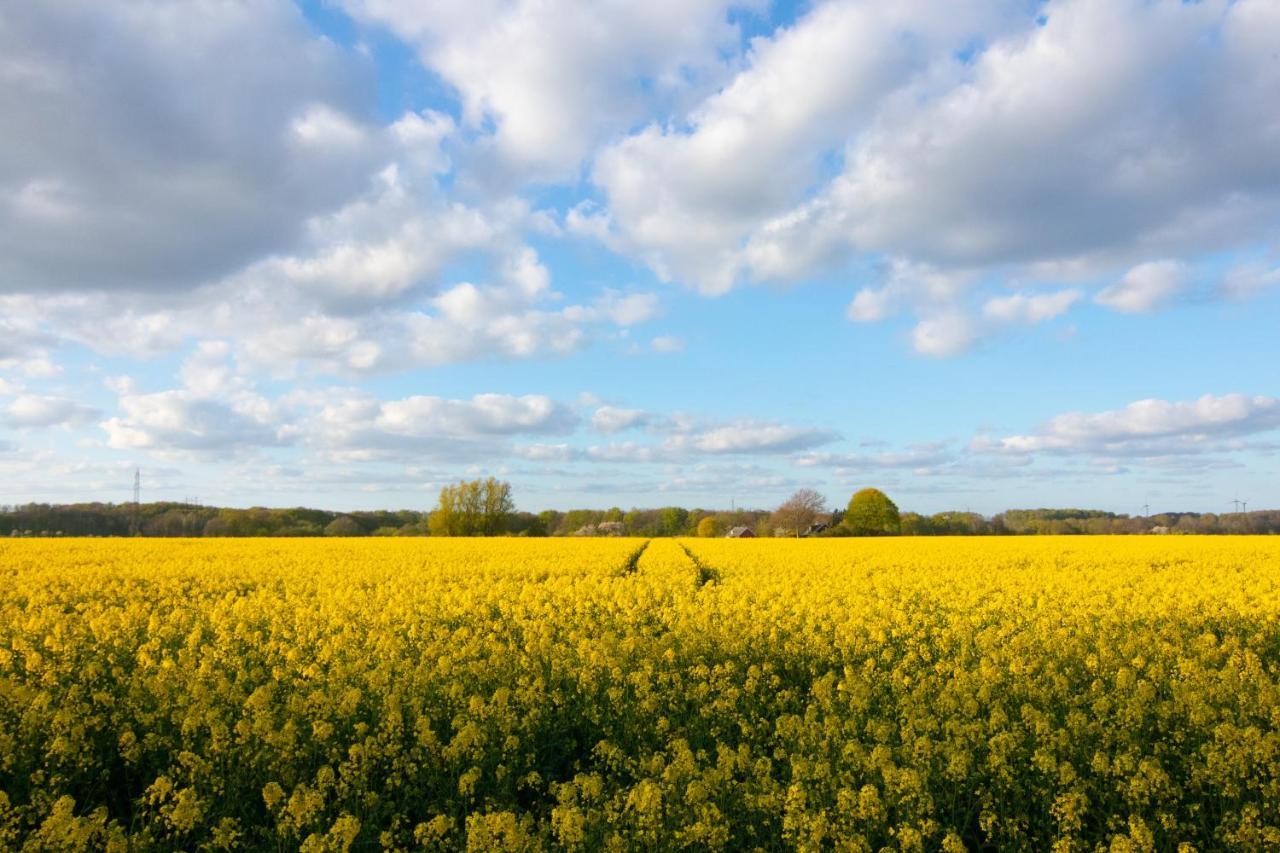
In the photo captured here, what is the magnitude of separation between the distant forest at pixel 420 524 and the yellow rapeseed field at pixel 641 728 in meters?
67.7

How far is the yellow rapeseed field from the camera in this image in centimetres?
489

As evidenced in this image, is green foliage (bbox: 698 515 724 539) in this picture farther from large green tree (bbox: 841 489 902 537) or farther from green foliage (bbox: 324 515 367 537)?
green foliage (bbox: 324 515 367 537)

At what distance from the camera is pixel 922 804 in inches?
197

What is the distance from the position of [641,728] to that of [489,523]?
73.3m

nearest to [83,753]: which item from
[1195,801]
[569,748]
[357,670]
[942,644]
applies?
[357,670]

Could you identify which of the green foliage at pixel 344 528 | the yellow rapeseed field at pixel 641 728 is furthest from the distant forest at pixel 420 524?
the yellow rapeseed field at pixel 641 728

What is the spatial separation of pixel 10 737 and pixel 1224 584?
21.3m

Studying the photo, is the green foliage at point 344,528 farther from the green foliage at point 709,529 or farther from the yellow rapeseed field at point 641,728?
the yellow rapeseed field at point 641,728

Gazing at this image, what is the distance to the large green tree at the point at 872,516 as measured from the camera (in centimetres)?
8038

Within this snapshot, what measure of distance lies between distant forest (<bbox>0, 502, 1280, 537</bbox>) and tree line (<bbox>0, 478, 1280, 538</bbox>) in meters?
0.12

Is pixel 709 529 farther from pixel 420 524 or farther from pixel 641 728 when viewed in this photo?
pixel 641 728

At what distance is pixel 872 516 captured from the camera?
81375 millimetres

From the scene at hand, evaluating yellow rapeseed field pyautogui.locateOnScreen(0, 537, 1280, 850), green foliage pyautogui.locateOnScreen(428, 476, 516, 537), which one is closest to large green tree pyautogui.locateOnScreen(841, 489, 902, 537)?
green foliage pyautogui.locateOnScreen(428, 476, 516, 537)

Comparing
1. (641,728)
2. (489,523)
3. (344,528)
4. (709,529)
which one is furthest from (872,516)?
(641,728)
